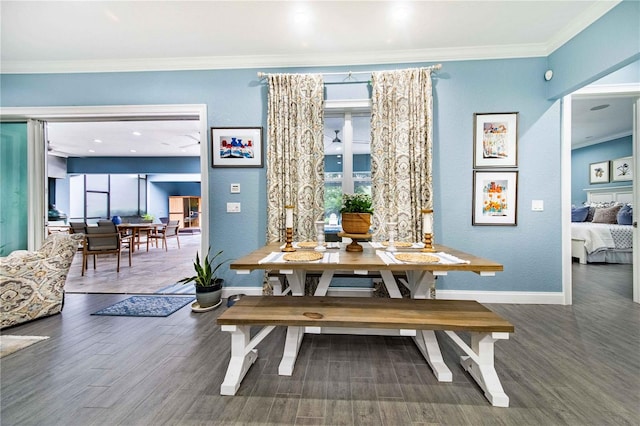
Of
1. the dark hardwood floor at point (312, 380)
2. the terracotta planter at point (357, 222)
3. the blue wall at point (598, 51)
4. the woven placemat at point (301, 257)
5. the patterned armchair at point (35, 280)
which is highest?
the blue wall at point (598, 51)

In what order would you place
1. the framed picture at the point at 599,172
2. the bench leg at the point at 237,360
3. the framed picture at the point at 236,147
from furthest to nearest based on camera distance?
the framed picture at the point at 599,172, the framed picture at the point at 236,147, the bench leg at the point at 237,360

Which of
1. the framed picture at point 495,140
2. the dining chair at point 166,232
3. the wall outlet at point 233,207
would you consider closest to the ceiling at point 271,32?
the framed picture at point 495,140

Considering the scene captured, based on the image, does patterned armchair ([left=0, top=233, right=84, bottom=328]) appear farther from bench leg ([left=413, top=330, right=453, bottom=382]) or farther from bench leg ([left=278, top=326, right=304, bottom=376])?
bench leg ([left=413, top=330, right=453, bottom=382])

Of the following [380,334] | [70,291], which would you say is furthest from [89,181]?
[380,334]

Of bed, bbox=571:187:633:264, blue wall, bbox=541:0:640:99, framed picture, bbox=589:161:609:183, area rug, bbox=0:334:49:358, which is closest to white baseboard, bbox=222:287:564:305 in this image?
blue wall, bbox=541:0:640:99

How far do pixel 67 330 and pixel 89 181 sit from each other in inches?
363

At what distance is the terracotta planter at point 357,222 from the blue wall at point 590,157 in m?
7.31

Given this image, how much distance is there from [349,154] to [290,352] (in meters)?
2.18

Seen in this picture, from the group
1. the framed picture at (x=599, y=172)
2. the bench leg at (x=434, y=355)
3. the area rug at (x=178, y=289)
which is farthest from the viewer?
the framed picture at (x=599, y=172)

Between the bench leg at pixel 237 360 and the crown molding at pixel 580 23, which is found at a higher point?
the crown molding at pixel 580 23

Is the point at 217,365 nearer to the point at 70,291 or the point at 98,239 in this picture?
the point at 70,291

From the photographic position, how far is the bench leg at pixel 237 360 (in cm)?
146

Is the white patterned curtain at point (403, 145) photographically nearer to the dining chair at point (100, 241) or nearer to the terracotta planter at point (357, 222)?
the terracotta planter at point (357, 222)

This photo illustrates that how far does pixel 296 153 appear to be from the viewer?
114 inches
